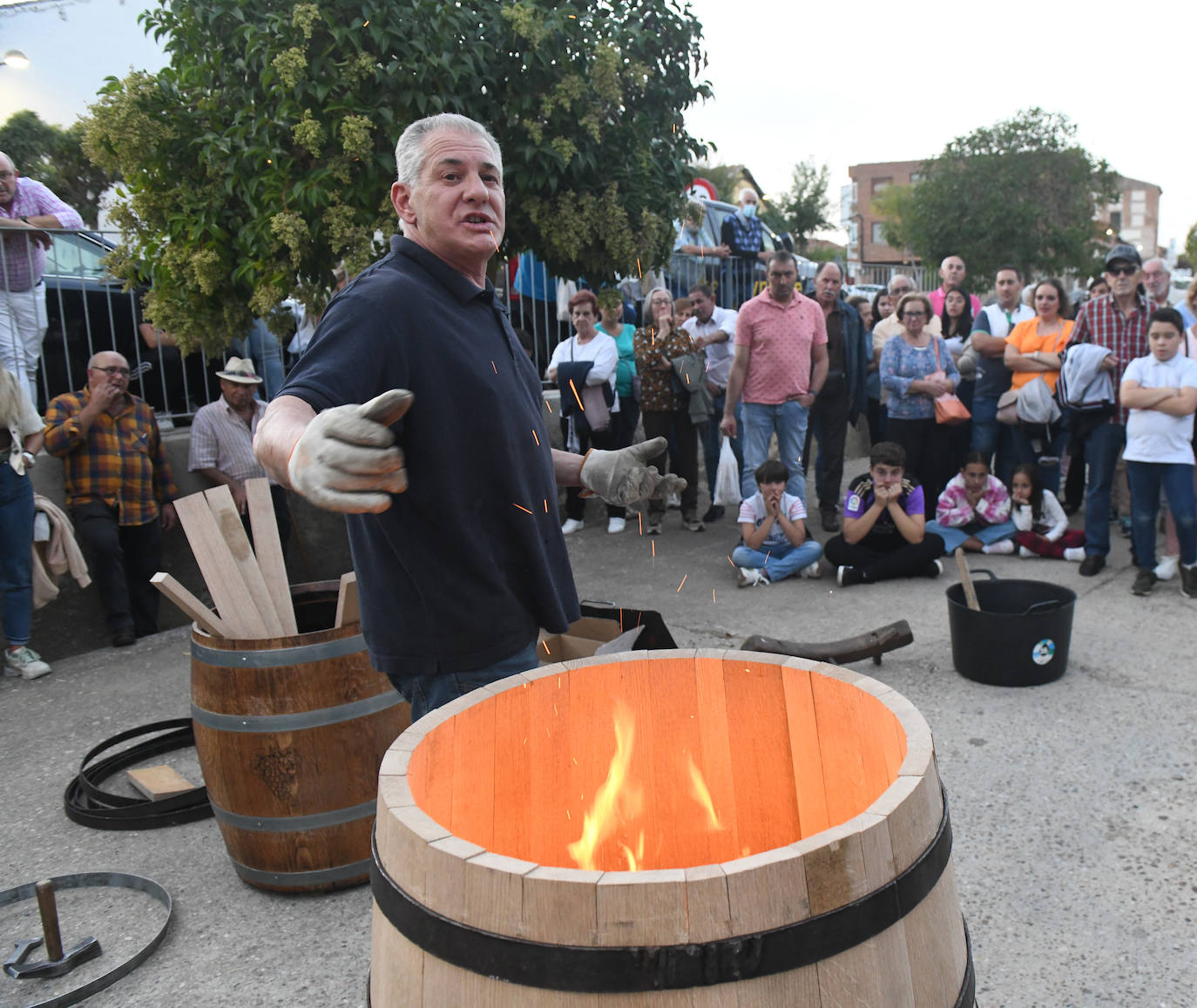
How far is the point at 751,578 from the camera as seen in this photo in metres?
5.95

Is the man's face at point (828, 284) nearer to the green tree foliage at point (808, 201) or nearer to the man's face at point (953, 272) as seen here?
the man's face at point (953, 272)

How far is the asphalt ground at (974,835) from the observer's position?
95.8 inches

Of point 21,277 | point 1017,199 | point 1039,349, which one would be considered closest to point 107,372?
point 21,277

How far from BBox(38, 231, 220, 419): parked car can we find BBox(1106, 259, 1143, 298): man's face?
18.4 feet

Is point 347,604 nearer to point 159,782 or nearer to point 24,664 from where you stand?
point 159,782

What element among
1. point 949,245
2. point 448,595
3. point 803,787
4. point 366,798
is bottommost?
point 366,798

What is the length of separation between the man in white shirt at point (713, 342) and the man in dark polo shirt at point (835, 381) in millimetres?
649

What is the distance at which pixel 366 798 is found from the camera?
2.74m

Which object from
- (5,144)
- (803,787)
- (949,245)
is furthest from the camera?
(949,245)

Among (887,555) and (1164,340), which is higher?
(1164,340)

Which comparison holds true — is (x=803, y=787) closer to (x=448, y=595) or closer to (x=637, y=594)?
(x=448, y=595)

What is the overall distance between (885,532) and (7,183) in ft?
18.0

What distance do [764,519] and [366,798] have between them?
151 inches

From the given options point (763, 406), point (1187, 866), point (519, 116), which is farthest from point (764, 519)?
point (1187, 866)
